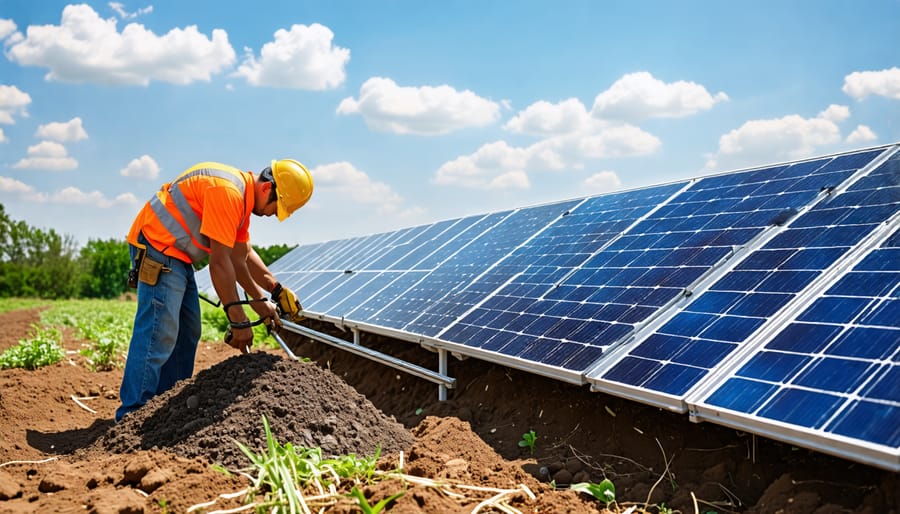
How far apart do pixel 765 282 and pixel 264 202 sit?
463 cm

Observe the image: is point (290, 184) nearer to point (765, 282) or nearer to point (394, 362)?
point (394, 362)

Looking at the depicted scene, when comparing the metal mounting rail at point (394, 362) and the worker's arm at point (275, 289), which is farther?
the metal mounting rail at point (394, 362)

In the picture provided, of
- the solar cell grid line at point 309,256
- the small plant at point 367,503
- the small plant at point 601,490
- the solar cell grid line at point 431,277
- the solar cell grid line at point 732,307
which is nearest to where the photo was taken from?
the small plant at point 367,503

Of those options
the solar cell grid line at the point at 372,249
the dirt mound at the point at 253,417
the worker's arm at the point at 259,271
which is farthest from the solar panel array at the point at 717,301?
the solar cell grid line at the point at 372,249

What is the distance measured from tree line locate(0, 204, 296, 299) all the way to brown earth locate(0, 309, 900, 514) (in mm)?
30409

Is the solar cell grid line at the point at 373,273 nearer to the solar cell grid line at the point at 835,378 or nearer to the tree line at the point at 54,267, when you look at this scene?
the solar cell grid line at the point at 835,378

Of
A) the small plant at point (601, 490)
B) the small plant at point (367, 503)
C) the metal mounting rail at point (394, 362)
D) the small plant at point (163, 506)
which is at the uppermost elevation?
the metal mounting rail at point (394, 362)

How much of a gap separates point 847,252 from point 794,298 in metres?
0.68

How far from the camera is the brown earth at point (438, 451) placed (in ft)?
14.4

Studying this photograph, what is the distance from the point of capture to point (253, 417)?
5.77 metres

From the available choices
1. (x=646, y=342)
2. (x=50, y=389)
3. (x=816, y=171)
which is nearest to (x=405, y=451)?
(x=646, y=342)

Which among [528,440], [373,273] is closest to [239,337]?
[528,440]

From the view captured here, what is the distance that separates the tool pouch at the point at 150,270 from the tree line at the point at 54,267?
30.8m

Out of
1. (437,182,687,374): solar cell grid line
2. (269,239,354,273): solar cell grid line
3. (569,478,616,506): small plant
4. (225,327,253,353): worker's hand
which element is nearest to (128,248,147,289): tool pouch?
(225,327,253,353): worker's hand
